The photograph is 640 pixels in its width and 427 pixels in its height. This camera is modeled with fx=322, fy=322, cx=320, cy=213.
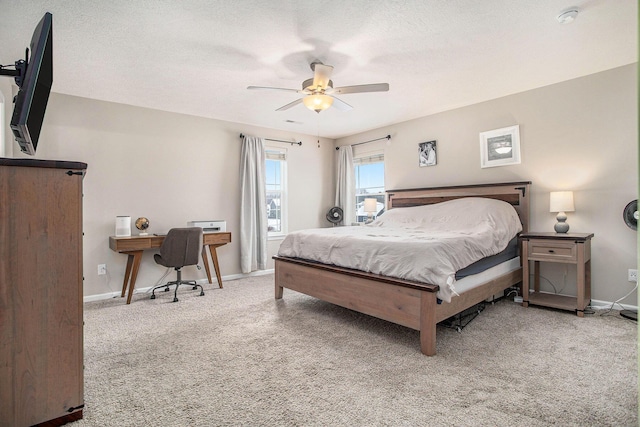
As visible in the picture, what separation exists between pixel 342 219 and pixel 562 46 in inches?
151

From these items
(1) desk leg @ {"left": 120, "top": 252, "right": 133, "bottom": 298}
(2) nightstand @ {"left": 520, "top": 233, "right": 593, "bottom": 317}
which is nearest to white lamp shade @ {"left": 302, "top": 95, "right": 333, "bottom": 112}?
(2) nightstand @ {"left": 520, "top": 233, "right": 593, "bottom": 317}

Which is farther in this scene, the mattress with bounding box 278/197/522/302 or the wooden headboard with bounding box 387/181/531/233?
the wooden headboard with bounding box 387/181/531/233

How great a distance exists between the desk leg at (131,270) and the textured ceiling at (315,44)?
186cm

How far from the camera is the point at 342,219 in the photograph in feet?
19.1

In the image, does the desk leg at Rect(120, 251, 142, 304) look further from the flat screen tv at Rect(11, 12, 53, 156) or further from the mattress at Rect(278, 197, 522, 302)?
the flat screen tv at Rect(11, 12, 53, 156)

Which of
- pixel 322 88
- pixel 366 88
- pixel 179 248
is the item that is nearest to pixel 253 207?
pixel 179 248

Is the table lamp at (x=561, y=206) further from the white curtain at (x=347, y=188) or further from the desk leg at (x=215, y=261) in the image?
the desk leg at (x=215, y=261)

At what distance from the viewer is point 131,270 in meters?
3.91

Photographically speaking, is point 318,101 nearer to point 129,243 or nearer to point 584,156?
point 129,243

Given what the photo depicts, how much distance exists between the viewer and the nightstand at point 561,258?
300 cm

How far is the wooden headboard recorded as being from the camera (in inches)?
146

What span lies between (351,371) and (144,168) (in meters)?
3.64

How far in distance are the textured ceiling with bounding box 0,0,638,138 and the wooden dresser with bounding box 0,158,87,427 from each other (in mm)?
1378

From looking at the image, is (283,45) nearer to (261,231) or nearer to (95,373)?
(95,373)
